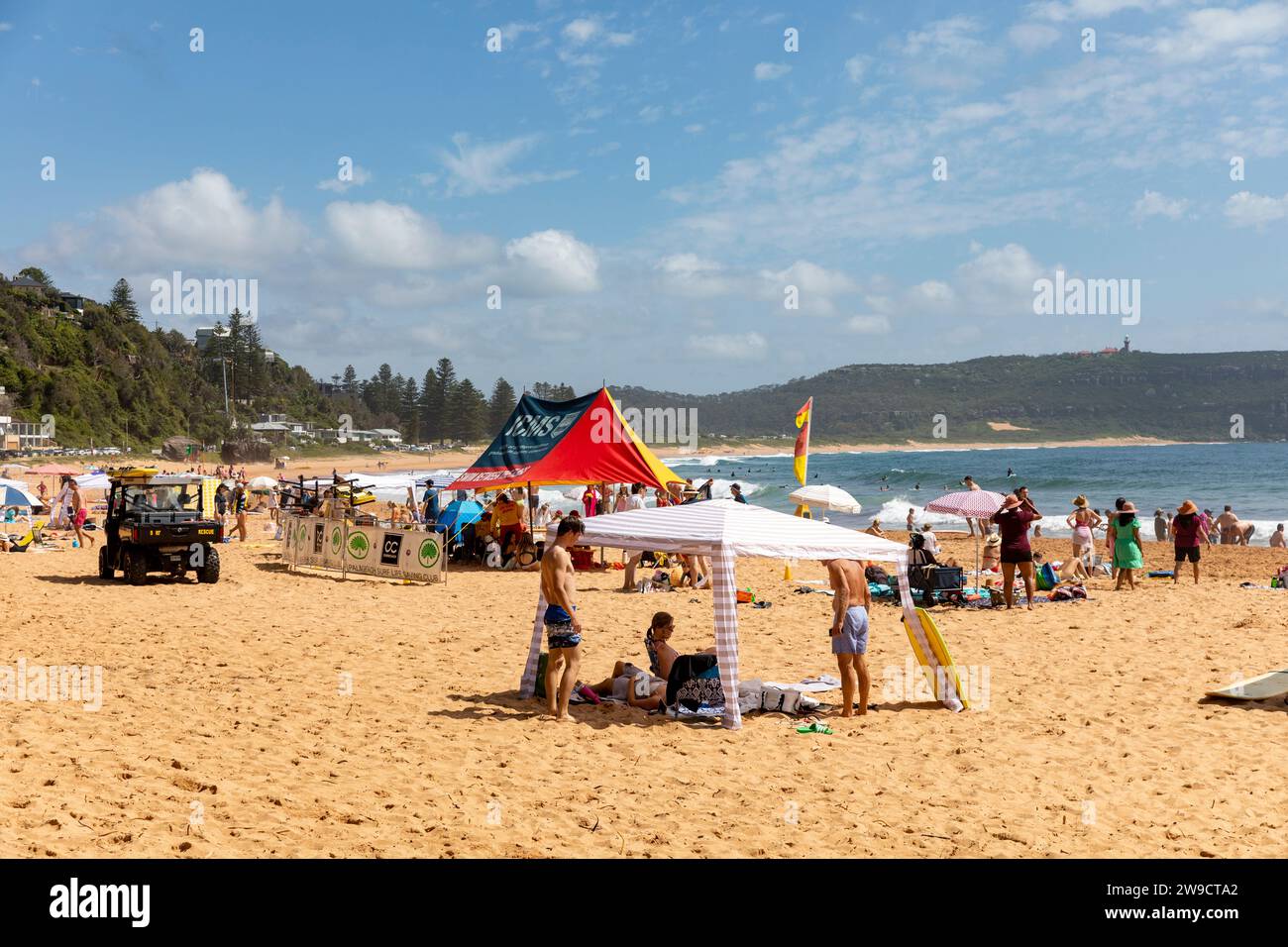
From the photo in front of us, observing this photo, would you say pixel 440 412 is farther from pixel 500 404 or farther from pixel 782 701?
pixel 782 701

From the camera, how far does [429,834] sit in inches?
217

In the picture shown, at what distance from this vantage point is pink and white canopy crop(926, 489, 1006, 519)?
644 inches

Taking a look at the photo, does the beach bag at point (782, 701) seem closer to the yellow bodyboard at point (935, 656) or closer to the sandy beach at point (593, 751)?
the sandy beach at point (593, 751)

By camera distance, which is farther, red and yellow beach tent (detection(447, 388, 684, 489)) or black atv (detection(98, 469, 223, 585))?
red and yellow beach tent (detection(447, 388, 684, 489))

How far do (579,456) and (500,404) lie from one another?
160863mm

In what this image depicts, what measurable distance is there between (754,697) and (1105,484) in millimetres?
63647

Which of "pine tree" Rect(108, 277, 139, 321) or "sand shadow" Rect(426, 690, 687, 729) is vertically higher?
"pine tree" Rect(108, 277, 139, 321)

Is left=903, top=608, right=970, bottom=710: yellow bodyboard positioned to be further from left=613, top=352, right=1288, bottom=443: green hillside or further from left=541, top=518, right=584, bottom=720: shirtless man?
left=613, top=352, right=1288, bottom=443: green hillside

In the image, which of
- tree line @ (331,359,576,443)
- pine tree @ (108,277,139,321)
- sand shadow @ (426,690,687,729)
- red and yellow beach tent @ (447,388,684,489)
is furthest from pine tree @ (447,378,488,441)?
sand shadow @ (426,690,687,729)

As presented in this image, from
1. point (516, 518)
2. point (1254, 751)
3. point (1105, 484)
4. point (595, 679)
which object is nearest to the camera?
point (1254, 751)

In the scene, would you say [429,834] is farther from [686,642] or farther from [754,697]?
[686,642]

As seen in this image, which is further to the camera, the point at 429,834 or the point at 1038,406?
the point at 1038,406
